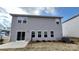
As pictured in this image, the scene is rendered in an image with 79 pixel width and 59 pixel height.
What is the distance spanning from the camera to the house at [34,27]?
718 centimetres

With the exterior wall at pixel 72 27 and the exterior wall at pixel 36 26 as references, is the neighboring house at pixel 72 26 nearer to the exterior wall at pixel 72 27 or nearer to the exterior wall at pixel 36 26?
the exterior wall at pixel 72 27

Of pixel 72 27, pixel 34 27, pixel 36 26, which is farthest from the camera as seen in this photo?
pixel 36 26

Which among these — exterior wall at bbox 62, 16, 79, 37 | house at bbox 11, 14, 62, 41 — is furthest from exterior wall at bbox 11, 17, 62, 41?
exterior wall at bbox 62, 16, 79, 37

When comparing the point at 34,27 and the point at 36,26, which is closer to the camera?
the point at 34,27

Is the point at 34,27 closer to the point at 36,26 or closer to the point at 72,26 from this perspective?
the point at 36,26

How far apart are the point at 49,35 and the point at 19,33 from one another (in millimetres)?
2523

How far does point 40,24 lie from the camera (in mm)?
7328

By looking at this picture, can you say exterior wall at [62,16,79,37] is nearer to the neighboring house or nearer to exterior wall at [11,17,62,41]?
the neighboring house

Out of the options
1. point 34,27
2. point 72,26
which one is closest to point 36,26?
point 34,27

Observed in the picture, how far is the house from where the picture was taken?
23.5 feet

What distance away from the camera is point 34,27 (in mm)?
7145

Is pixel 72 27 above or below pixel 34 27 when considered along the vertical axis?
below

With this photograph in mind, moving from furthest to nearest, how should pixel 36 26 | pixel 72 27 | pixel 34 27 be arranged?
pixel 36 26, pixel 34 27, pixel 72 27

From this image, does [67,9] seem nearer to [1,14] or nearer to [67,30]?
[67,30]
